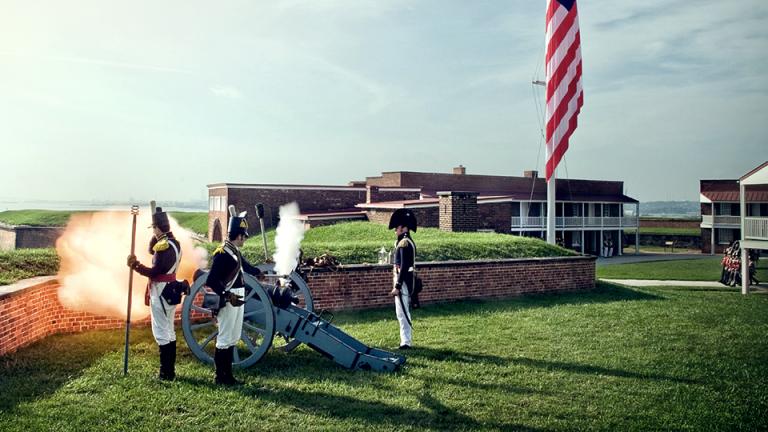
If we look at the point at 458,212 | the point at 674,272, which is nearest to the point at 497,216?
the point at 674,272

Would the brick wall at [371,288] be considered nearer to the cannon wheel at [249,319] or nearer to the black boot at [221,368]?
the cannon wheel at [249,319]

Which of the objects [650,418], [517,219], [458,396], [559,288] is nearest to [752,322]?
[559,288]

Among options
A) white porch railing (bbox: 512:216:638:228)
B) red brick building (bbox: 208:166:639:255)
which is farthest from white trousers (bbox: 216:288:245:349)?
white porch railing (bbox: 512:216:638:228)

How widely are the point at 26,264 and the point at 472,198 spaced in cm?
1226

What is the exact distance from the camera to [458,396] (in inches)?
239

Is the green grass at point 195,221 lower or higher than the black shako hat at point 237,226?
higher

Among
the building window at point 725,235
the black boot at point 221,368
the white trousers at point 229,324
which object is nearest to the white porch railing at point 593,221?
the building window at point 725,235

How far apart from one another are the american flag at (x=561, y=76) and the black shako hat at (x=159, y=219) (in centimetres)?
1313

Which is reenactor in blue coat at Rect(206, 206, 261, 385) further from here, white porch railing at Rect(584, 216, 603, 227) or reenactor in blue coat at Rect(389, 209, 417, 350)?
white porch railing at Rect(584, 216, 603, 227)

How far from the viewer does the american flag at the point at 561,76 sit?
55.6ft

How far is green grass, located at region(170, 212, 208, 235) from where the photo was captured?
4741cm

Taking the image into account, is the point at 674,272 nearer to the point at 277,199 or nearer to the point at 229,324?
the point at 277,199

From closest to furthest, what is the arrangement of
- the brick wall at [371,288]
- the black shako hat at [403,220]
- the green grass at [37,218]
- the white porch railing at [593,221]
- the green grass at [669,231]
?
1. the brick wall at [371,288]
2. the black shako hat at [403,220]
3. the white porch railing at [593,221]
4. the green grass at [37,218]
5. the green grass at [669,231]

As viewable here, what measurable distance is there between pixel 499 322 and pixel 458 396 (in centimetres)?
432
